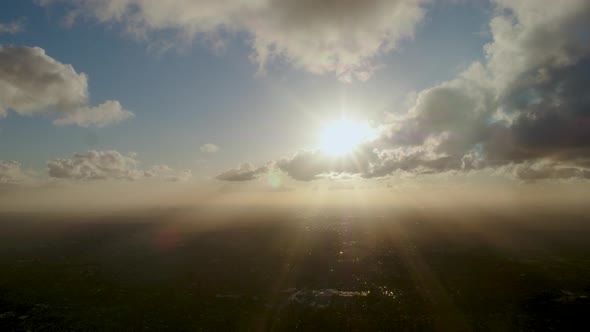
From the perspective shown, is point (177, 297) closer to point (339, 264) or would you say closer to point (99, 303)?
point (99, 303)

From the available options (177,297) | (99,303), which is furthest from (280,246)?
(99,303)

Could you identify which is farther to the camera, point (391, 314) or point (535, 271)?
point (535, 271)

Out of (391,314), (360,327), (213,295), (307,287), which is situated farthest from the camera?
(307,287)

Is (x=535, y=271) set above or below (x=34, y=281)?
below

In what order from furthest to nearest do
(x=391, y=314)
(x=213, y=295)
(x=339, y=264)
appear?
(x=339, y=264) → (x=213, y=295) → (x=391, y=314)

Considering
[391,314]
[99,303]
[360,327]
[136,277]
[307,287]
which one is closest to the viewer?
[360,327]

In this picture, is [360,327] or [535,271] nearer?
[360,327]

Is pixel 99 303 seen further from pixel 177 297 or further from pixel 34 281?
pixel 34 281

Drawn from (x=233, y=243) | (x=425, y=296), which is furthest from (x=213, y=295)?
(x=233, y=243)

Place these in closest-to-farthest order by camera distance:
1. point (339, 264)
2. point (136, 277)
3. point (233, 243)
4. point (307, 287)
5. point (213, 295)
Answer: point (213, 295) < point (307, 287) < point (136, 277) < point (339, 264) < point (233, 243)
